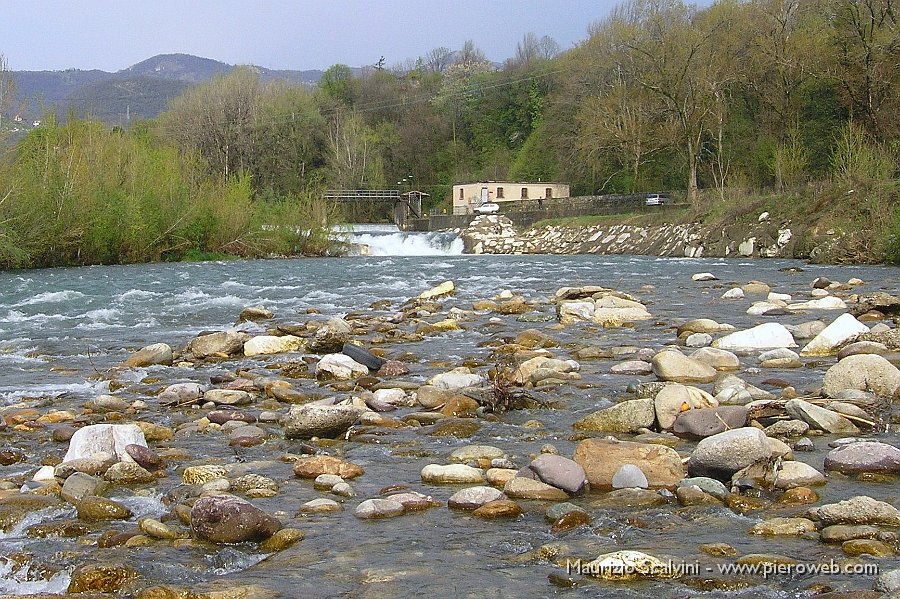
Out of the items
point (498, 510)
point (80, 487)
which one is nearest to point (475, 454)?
point (498, 510)

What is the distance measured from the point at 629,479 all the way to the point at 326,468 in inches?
72.7

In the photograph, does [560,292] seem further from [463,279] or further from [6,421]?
[6,421]

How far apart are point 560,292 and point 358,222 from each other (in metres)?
54.4

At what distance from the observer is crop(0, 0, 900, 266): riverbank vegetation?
26.4 m

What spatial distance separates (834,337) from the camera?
8.75m

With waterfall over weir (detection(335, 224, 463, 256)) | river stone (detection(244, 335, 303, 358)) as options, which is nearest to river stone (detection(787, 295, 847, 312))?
river stone (detection(244, 335, 303, 358))

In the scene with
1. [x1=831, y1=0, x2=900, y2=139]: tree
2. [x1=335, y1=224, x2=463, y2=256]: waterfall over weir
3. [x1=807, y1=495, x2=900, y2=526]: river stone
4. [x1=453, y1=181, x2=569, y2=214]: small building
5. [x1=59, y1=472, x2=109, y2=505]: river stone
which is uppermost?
[x1=831, y1=0, x2=900, y2=139]: tree

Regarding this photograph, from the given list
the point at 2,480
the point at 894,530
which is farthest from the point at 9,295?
the point at 894,530

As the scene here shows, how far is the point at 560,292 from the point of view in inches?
599

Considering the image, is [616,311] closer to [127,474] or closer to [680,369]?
[680,369]

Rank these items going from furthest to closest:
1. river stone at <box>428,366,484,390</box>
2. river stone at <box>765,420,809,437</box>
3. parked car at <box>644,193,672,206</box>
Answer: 1. parked car at <box>644,193,672,206</box>
2. river stone at <box>428,366,484,390</box>
3. river stone at <box>765,420,809,437</box>

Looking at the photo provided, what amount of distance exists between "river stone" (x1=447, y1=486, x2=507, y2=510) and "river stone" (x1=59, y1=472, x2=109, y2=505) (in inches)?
80.0

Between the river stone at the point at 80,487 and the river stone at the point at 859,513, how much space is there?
3.86 metres

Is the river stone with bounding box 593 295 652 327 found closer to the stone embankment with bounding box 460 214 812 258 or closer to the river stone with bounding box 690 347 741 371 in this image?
the river stone with bounding box 690 347 741 371
